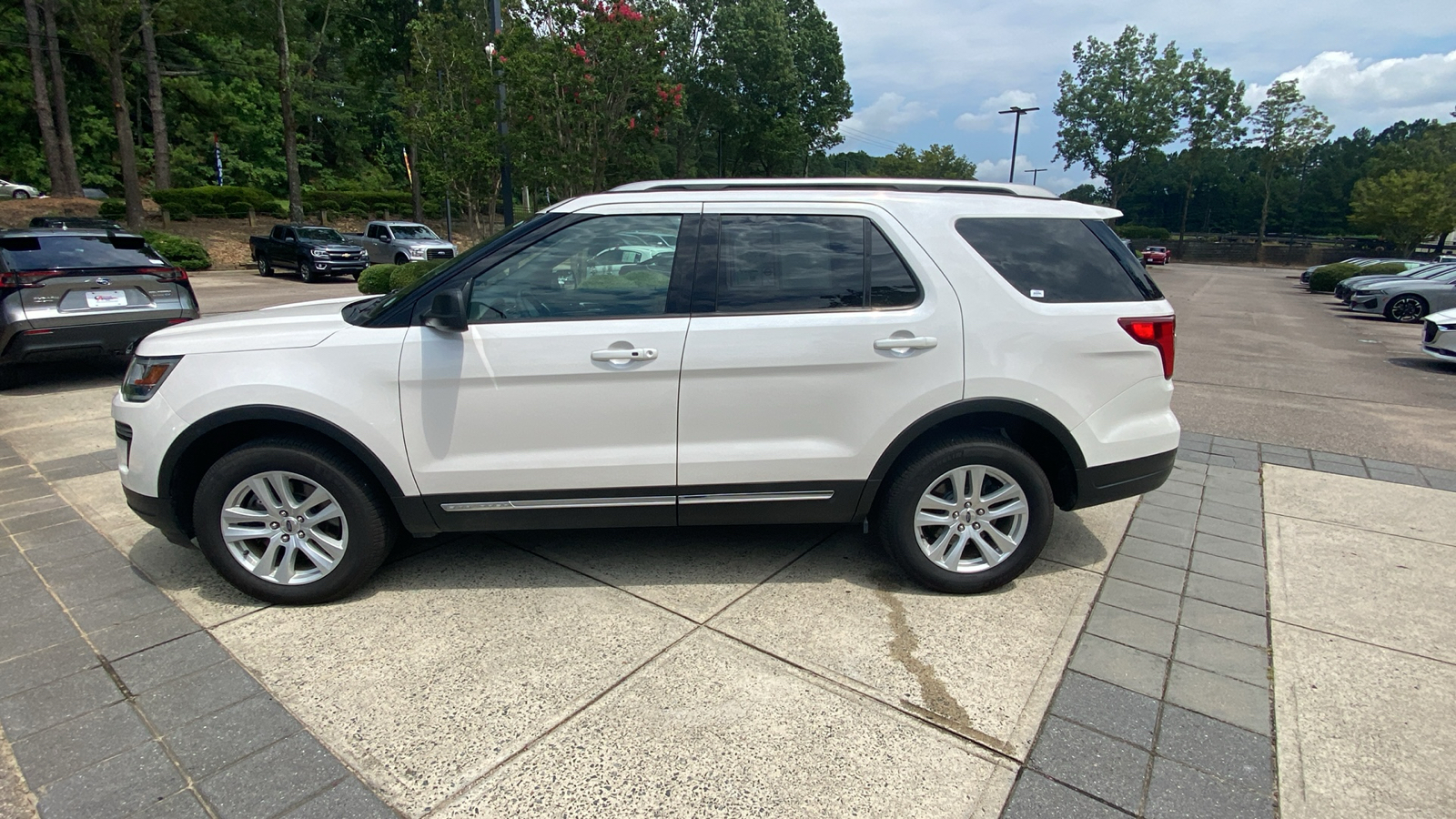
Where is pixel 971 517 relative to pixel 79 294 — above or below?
below

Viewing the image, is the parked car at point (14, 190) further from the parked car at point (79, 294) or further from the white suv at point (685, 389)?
the white suv at point (685, 389)

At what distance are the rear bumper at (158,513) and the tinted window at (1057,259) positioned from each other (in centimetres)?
371

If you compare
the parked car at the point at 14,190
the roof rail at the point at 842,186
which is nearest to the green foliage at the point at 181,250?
the parked car at the point at 14,190

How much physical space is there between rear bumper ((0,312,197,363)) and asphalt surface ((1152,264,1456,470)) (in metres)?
10.0

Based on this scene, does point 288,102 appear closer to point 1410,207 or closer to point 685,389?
point 685,389

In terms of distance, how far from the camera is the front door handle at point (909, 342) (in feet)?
10.6

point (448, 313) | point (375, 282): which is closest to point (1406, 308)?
point (448, 313)

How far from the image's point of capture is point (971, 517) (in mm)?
3469

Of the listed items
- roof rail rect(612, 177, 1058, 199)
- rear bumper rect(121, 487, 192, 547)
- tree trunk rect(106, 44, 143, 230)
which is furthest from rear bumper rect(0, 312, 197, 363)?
tree trunk rect(106, 44, 143, 230)

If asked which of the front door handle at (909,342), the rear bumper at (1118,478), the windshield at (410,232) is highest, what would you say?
the windshield at (410,232)

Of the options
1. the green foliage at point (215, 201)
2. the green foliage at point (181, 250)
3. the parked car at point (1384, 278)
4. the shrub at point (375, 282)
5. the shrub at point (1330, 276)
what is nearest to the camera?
the shrub at point (375, 282)

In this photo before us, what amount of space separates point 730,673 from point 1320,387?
9306 millimetres

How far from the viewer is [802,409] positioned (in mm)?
3279

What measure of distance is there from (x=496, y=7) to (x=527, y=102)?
1.61 m
